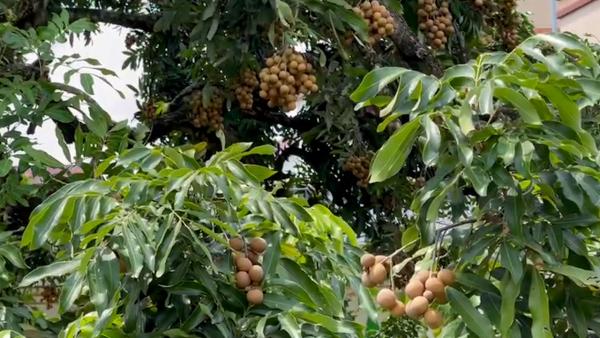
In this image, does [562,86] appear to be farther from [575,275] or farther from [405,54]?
[405,54]

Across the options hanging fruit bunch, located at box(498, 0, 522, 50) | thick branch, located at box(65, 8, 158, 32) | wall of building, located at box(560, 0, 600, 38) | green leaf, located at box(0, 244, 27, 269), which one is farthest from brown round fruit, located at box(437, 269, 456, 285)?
wall of building, located at box(560, 0, 600, 38)

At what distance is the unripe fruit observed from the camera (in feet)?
4.95

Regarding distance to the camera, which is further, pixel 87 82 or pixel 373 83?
pixel 87 82

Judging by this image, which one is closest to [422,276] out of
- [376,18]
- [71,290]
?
[71,290]

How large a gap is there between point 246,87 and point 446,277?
2.06 meters

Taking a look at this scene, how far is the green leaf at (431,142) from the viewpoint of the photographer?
4.17 feet

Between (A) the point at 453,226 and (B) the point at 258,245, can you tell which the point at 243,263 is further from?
(A) the point at 453,226

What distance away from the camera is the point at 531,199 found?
4.38 ft

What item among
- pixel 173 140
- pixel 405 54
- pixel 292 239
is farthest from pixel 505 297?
pixel 173 140

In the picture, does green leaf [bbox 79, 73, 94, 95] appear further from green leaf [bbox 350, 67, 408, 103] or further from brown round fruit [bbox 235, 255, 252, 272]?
green leaf [bbox 350, 67, 408, 103]

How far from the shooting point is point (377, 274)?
53.8 inches

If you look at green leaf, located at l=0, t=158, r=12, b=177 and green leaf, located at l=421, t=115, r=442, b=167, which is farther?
green leaf, located at l=0, t=158, r=12, b=177

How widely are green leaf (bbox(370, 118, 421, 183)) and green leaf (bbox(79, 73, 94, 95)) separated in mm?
1288

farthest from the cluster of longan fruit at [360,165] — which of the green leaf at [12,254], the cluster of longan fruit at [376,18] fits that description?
the green leaf at [12,254]
